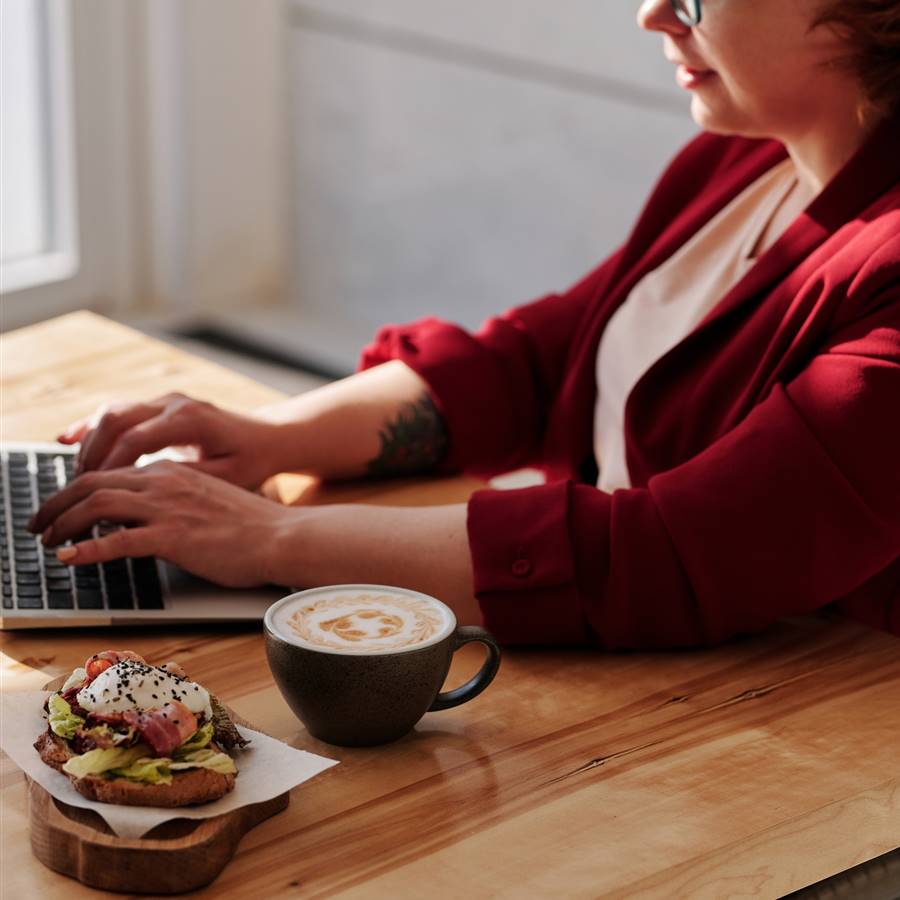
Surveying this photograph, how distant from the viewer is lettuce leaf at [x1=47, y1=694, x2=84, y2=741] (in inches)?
33.9

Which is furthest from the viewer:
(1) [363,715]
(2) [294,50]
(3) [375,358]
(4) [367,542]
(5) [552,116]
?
(2) [294,50]

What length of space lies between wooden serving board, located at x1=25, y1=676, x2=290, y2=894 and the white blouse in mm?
679

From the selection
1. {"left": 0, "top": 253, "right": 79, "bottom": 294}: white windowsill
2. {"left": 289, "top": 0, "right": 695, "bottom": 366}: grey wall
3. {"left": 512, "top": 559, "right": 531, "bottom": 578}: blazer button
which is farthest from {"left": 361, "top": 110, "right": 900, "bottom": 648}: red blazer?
{"left": 0, "top": 253, "right": 79, "bottom": 294}: white windowsill

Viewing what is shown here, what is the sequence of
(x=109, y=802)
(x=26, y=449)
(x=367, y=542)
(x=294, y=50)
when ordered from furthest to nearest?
(x=294, y=50) → (x=26, y=449) → (x=367, y=542) → (x=109, y=802)

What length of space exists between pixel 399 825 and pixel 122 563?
417mm

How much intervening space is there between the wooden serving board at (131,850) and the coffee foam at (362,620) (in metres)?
0.15

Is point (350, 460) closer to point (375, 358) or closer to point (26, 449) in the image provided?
point (375, 358)

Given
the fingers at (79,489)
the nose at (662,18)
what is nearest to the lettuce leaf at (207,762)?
the fingers at (79,489)

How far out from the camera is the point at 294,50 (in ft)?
10.5

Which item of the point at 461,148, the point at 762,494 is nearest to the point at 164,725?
the point at 762,494

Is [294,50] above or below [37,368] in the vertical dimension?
above

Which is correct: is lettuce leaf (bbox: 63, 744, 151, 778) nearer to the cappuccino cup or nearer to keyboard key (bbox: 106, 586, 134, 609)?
the cappuccino cup

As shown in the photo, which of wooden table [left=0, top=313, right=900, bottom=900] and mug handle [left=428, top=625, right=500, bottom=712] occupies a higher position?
mug handle [left=428, top=625, right=500, bottom=712]

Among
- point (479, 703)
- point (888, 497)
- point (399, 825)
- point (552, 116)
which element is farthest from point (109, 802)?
point (552, 116)
